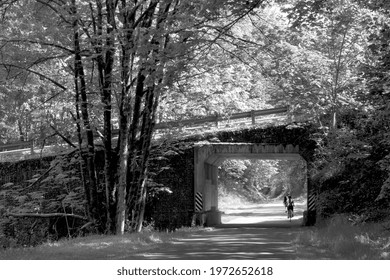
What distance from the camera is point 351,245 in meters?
13.7

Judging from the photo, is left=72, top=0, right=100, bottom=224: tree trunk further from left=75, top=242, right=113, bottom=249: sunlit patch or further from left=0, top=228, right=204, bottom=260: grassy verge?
left=75, top=242, right=113, bottom=249: sunlit patch

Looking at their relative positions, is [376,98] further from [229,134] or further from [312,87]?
[229,134]

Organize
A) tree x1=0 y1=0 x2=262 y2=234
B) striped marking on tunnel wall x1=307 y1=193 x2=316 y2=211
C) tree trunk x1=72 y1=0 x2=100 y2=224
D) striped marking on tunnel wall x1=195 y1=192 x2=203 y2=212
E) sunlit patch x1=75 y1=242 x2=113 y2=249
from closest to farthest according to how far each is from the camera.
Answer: sunlit patch x1=75 y1=242 x2=113 y2=249, tree x1=0 y1=0 x2=262 y2=234, tree trunk x1=72 y1=0 x2=100 y2=224, striped marking on tunnel wall x1=307 y1=193 x2=316 y2=211, striped marking on tunnel wall x1=195 y1=192 x2=203 y2=212

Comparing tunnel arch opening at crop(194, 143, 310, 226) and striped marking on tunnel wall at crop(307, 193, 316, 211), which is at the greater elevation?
tunnel arch opening at crop(194, 143, 310, 226)

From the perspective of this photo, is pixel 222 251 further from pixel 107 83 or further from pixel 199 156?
pixel 199 156

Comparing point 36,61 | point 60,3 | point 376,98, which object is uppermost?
point 60,3

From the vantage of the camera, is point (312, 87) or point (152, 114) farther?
point (152, 114)

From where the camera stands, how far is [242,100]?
33.5 meters

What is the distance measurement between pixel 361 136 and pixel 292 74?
11.1 ft

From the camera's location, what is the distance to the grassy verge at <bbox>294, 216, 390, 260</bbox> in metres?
12.3

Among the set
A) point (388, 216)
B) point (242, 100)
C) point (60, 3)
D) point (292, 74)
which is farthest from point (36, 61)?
point (242, 100)

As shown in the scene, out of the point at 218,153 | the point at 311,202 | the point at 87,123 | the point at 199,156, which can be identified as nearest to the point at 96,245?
the point at 87,123

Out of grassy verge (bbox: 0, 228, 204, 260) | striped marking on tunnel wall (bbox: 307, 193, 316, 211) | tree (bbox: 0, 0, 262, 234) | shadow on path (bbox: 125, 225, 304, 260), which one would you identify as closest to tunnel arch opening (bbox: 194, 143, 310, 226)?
striped marking on tunnel wall (bbox: 307, 193, 316, 211)

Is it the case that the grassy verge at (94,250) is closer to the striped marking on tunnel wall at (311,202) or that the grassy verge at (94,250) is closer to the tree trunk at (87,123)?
the tree trunk at (87,123)
